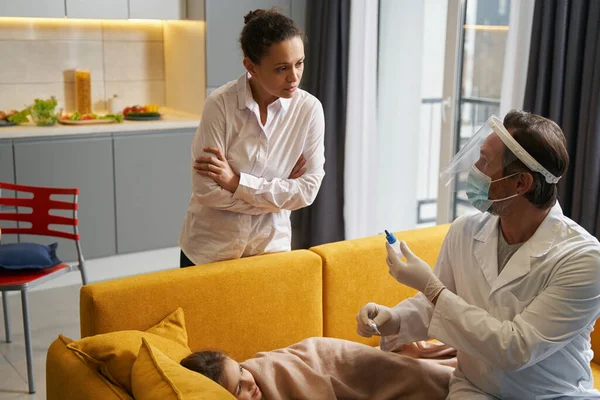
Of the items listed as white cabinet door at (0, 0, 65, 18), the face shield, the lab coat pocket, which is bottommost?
the lab coat pocket

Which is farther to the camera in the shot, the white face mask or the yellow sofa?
the yellow sofa

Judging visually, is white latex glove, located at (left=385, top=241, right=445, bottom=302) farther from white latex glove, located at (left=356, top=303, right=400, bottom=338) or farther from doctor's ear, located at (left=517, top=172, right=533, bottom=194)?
doctor's ear, located at (left=517, top=172, right=533, bottom=194)

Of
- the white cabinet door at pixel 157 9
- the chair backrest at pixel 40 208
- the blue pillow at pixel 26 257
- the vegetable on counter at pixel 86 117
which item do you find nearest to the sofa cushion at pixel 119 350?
the blue pillow at pixel 26 257

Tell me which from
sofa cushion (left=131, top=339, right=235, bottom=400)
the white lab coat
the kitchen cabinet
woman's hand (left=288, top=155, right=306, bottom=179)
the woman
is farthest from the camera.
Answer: the kitchen cabinet

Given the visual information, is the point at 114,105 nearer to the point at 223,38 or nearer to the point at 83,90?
the point at 83,90

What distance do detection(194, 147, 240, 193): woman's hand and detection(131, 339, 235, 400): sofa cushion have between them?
675 millimetres

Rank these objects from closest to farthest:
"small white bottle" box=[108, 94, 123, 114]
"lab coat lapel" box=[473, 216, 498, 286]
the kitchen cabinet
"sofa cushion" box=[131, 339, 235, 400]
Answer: "sofa cushion" box=[131, 339, 235, 400] < "lab coat lapel" box=[473, 216, 498, 286] < the kitchen cabinet < "small white bottle" box=[108, 94, 123, 114]

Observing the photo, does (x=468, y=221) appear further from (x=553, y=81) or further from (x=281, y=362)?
(x=553, y=81)

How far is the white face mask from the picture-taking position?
201cm

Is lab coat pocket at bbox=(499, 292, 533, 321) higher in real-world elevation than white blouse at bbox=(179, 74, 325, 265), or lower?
lower

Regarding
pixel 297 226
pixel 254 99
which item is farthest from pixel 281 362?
pixel 297 226

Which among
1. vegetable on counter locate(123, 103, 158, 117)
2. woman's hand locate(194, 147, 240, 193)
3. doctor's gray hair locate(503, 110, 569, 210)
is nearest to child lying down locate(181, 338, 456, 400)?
woman's hand locate(194, 147, 240, 193)

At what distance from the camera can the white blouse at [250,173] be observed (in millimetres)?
2471

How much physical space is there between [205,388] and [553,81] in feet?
7.57
